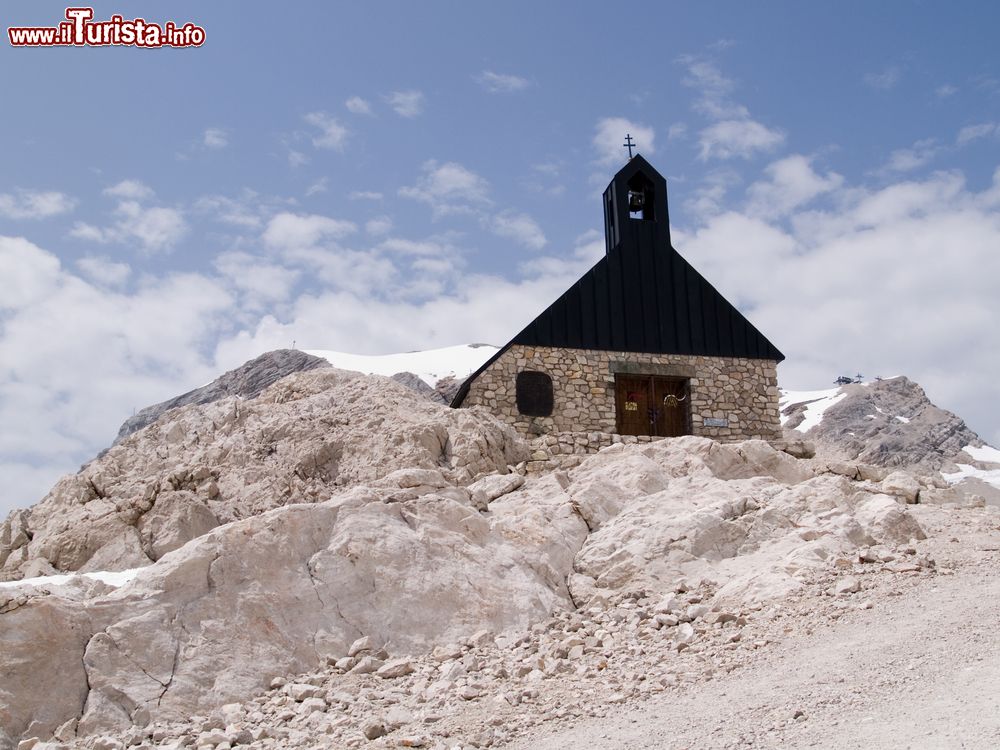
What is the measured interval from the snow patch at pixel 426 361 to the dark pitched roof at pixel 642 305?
114 feet

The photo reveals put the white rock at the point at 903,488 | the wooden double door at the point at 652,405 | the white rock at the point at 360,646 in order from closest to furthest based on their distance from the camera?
1. the white rock at the point at 360,646
2. the white rock at the point at 903,488
3. the wooden double door at the point at 652,405

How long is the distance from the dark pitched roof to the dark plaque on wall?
28.8 inches

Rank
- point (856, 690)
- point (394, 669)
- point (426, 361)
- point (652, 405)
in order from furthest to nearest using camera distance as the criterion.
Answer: point (426, 361) → point (652, 405) → point (394, 669) → point (856, 690)

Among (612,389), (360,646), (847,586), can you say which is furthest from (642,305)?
(360,646)

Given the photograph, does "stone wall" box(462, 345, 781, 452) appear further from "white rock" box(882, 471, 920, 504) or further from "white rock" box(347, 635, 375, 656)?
"white rock" box(347, 635, 375, 656)

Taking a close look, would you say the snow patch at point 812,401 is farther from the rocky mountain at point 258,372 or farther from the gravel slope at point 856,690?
the gravel slope at point 856,690

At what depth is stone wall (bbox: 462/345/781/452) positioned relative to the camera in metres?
20.5

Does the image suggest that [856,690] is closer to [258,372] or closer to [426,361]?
[258,372]

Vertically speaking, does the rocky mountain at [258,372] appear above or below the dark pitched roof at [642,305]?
above

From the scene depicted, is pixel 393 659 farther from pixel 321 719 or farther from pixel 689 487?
pixel 689 487

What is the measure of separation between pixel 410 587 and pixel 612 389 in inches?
477

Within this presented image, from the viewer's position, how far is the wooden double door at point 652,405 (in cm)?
2133

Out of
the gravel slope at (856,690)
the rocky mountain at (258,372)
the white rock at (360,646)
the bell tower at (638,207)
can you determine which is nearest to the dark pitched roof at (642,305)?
the bell tower at (638,207)

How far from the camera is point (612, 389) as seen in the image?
21.3m
